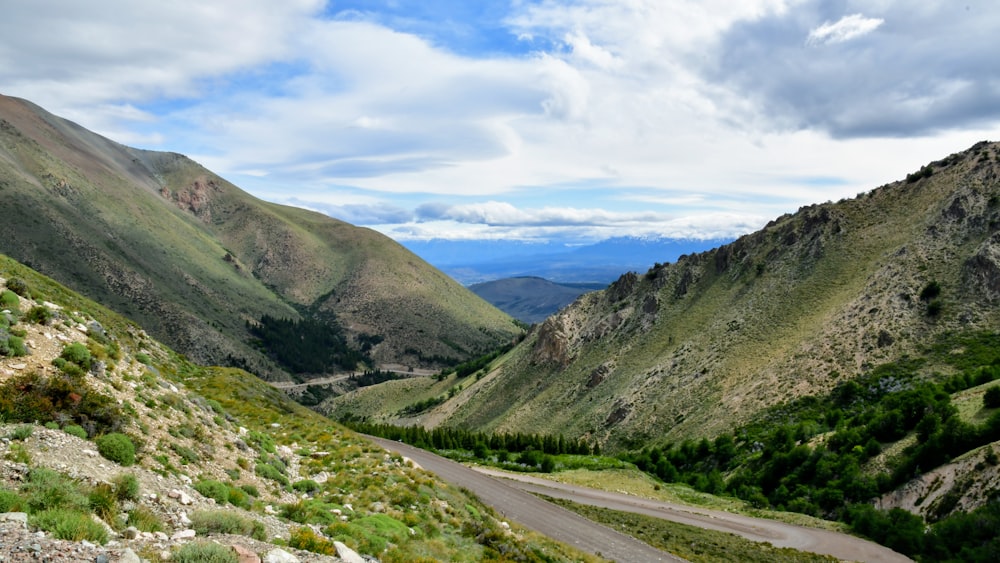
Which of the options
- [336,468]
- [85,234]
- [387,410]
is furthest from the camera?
[85,234]

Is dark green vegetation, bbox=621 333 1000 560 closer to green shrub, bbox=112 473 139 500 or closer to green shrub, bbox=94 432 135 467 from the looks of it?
green shrub, bbox=112 473 139 500

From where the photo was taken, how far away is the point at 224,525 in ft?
38.5

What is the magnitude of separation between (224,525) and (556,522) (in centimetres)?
2449

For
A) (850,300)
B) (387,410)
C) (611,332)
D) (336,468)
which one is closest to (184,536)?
(336,468)

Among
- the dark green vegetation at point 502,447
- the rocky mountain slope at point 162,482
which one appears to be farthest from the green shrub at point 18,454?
the dark green vegetation at point 502,447

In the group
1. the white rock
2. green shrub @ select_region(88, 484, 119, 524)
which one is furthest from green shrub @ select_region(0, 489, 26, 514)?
the white rock

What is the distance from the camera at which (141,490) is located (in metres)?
12.0

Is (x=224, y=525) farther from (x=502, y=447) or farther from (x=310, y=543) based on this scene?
(x=502, y=447)

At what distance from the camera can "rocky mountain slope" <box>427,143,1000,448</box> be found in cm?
6300

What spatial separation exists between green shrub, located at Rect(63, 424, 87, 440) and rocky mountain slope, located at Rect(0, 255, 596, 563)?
1.4 inches

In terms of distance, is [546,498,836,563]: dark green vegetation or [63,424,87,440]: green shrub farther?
[546,498,836,563]: dark green vegetation

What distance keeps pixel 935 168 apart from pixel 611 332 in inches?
2266

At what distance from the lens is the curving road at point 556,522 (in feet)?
92.7

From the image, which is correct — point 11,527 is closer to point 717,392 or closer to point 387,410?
point 717,392
